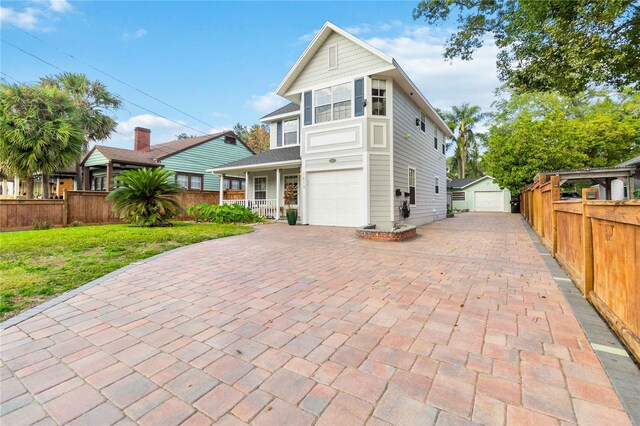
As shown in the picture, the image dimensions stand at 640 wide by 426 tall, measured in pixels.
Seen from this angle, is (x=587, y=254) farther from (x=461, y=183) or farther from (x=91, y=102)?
(x=91, y=102)

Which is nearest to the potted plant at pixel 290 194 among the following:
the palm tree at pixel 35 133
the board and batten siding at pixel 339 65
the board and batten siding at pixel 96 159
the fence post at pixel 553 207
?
the board and batten siding at pixel 339 65

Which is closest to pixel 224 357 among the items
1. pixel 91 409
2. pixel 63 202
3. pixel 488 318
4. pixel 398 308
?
pixel 91 409

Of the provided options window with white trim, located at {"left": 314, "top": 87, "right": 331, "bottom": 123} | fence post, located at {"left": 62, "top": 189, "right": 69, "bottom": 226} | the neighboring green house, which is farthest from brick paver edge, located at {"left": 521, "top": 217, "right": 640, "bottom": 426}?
the neighboring green house

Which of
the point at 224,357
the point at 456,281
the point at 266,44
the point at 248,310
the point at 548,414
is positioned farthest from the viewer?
the point at 266,44

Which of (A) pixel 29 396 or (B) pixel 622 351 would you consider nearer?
(A) pixel 29 396

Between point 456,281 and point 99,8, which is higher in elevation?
point 99,8

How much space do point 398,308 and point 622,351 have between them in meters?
1.69

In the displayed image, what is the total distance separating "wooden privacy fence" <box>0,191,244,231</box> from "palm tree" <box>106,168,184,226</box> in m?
2.95

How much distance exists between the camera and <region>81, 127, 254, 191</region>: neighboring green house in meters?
17.6

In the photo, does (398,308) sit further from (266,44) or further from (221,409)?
(266,44)

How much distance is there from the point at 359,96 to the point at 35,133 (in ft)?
Answer: 44.8

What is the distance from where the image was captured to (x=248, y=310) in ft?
9.67

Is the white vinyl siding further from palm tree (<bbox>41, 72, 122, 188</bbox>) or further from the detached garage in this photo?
the detached garage

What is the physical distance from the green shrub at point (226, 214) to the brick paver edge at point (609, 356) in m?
11.0
